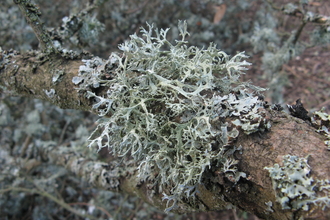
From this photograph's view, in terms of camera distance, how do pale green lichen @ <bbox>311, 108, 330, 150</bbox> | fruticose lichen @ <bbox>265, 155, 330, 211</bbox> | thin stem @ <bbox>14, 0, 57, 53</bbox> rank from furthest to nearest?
thin stem @ <bbox>14, 0, 57, 53</bbox>, pale green lichen @ <bbox>311, 108, 330, 150</bbox>, fruticose lichen @ <bbox>265, 155, 330, 211</bbox>

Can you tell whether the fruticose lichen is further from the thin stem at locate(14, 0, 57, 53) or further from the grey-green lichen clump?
the thin stem at locate(14, 0, 57, 53)

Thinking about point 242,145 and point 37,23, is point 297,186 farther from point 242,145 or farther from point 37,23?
point 37,23

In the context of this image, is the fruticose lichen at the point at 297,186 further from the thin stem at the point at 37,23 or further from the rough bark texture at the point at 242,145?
the thin stem at the point at 37,23

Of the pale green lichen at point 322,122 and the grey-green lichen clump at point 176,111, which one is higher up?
the grey-green lichen clump at point 176,111

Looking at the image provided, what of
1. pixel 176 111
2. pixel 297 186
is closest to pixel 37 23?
pixel 176 111

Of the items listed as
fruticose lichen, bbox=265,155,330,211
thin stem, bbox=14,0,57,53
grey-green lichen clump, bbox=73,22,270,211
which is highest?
thin stem, bbox=14,0,57,53

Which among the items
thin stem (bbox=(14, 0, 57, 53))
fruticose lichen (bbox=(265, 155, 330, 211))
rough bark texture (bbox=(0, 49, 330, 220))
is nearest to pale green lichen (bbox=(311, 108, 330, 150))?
rough bark texture (bbox=(0, 49, 330, 220))

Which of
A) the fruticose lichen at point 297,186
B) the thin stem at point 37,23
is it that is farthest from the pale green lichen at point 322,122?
the thin stem at point 37,23
